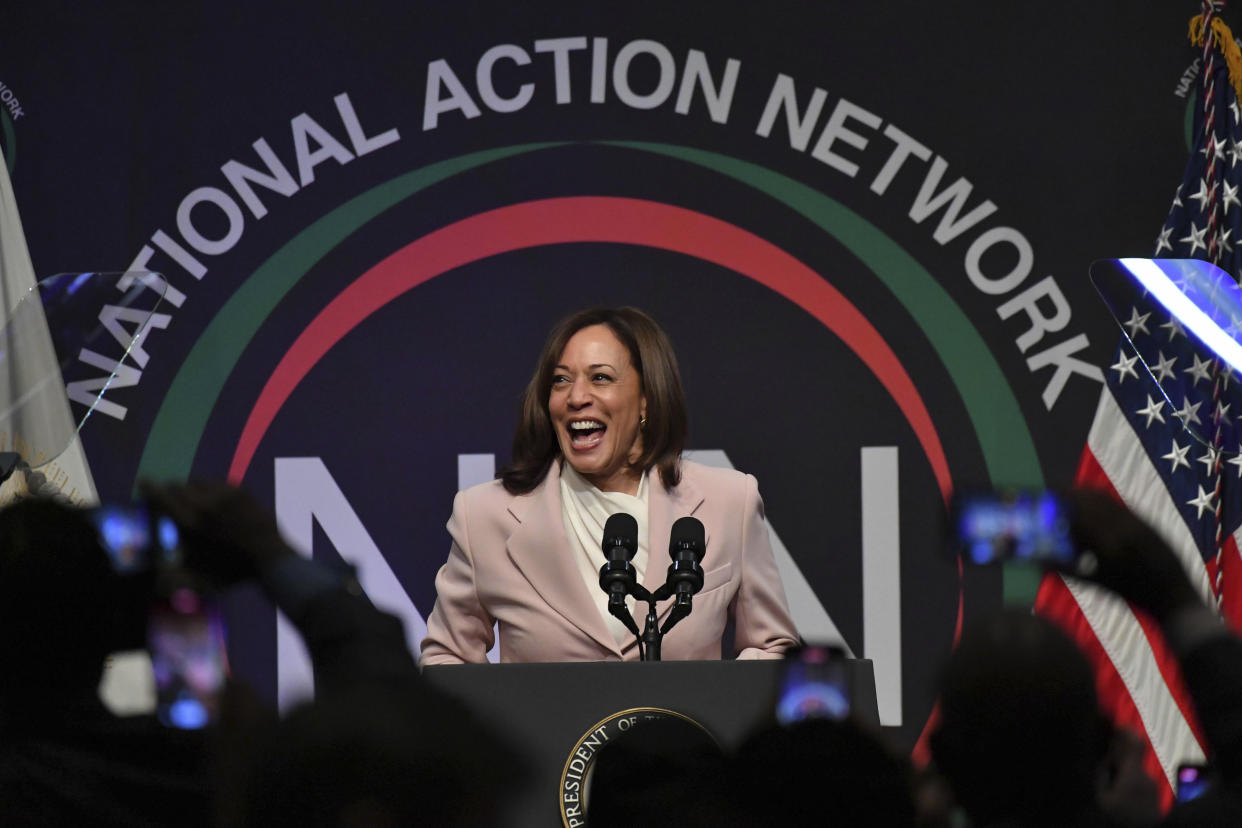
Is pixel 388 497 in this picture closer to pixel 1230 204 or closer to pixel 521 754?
pixel 1230 204

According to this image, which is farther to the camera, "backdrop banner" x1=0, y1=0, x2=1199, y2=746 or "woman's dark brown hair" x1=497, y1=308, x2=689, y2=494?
"backdrop banner" x1=0, y1=0, x2=1199, y2=746

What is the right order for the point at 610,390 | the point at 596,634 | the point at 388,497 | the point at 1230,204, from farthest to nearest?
the point at 388,497 < the point at 1230,204 < the point at 610,390 < the point at 596,634

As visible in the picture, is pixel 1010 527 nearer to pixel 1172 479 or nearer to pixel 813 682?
pixel 813 682

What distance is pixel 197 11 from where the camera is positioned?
5395 mm

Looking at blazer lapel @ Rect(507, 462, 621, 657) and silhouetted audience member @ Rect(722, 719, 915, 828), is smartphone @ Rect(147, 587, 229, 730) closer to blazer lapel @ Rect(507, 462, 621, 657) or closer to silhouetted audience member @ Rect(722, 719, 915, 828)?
silhouetted audience member @ Rect(722, 719, 915, 828)

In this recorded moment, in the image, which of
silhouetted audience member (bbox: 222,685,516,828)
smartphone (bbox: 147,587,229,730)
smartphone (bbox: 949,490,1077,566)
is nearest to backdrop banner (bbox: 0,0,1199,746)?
smartphone (bbox: 949,490,1077,566)

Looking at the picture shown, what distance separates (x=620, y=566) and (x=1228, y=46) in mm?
3090

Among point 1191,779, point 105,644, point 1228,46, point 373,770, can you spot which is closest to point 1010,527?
point 1191,779

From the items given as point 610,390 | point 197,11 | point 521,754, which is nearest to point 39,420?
point 610,390

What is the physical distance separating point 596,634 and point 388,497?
1954 mm

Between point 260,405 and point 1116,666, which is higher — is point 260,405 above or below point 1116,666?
above

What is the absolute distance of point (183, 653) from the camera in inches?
56.7

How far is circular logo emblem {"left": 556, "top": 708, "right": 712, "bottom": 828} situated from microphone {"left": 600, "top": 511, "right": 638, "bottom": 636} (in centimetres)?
37

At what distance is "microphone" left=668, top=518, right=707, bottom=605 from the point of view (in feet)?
10.1
